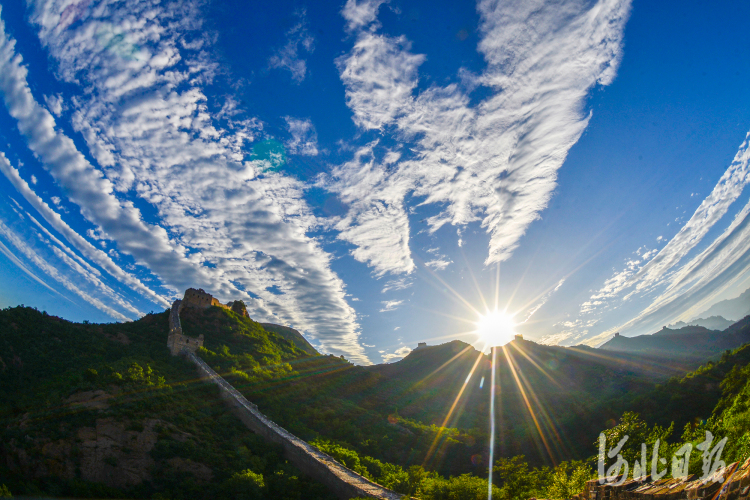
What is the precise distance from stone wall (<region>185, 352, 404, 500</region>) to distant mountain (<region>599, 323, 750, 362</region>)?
254ft

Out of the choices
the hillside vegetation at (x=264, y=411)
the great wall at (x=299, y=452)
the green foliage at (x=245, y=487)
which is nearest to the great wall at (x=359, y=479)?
the great wall at (x=299, y=452)

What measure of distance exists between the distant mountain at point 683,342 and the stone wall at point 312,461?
77.3 meters

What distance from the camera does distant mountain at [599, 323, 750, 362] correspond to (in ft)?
209

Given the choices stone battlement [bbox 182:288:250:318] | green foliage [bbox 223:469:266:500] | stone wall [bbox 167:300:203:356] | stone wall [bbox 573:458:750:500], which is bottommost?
green foliage [bbox 223:469:266:500]

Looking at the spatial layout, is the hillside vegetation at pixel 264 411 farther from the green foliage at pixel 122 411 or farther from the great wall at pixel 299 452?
the great wall at pixel 299 452

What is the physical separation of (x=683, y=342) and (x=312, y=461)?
113273 mm

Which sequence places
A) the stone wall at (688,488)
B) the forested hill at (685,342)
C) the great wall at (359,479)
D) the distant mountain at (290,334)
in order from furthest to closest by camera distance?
the distant mountain at (290,334)
the forested hill at (685,342)
the great wall at (359,479)
the stone wall at (688,488)

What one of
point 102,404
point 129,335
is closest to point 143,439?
point 102,404

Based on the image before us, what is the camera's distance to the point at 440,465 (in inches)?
811

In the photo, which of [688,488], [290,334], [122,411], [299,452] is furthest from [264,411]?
[290,334]

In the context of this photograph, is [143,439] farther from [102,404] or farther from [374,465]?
[374,465]

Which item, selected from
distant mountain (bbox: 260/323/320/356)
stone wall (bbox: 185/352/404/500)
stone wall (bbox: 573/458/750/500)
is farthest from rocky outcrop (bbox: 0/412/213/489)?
distant mountain (bbox: 260/323/320/356)

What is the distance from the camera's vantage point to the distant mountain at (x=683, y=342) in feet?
209

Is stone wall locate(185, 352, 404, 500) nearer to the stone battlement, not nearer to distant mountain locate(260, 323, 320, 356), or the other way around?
the stone battlement
